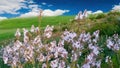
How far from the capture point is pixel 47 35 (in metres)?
5.55

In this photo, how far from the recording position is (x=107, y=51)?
34.3 ft

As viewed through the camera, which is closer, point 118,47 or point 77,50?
point 77,50

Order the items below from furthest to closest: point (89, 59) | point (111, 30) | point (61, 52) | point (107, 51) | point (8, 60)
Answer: point (111, 30)
point (107, 51)
point (8, 60)
point (61, 52)
point (89, 59)

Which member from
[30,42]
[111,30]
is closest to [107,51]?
[111,30]

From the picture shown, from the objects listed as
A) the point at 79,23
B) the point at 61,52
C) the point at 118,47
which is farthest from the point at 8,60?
the point at 118,47

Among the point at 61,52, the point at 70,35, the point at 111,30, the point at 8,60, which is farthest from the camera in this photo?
the point at 111,30

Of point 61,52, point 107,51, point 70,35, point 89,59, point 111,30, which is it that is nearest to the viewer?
point 89,59

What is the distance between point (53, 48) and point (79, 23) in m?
0.65

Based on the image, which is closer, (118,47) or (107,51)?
(118,47)

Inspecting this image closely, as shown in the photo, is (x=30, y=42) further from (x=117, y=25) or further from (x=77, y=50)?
(x=117, y=25)

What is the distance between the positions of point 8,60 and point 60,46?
0.95m

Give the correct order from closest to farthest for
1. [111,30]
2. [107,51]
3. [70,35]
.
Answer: [70,35] < [107,51] < [111,30]

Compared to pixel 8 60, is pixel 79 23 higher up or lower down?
higher up

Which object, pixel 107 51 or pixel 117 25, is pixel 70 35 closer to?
pixel 107 51
